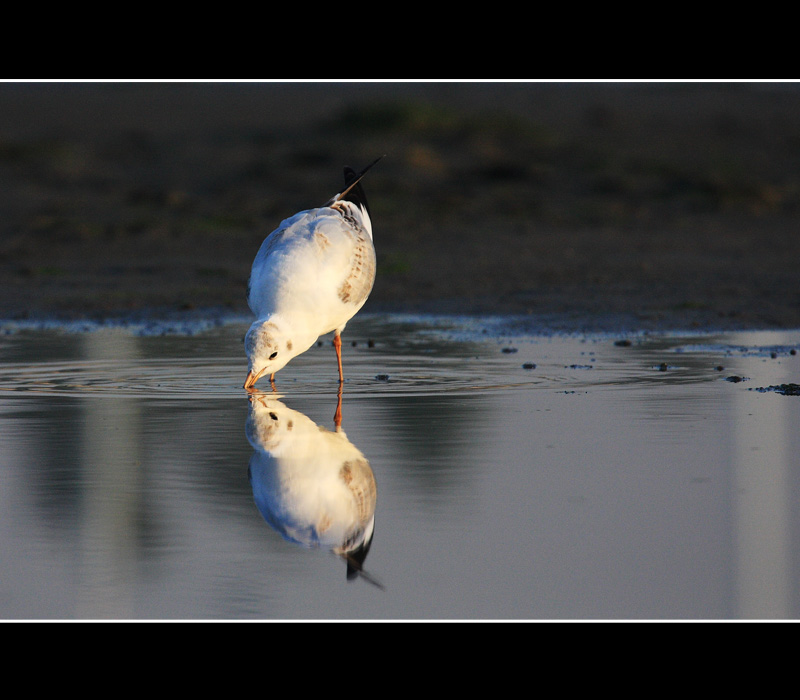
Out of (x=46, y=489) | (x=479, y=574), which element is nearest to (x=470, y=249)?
(x=46, y=489)

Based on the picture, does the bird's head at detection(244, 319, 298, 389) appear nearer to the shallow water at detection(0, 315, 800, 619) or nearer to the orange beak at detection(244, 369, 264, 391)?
the orange beak at detection(244, 369, 264, 391)

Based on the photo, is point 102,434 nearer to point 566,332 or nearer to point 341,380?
point 341,380

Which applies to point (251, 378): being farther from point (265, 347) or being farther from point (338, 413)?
point (338, 413)

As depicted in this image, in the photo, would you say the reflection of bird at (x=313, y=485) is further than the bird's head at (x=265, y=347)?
No

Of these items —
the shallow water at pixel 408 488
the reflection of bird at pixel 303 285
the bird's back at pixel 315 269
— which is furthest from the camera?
the bird's back at pixel 315 269

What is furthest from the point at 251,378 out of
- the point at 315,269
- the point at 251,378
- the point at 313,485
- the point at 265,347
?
the point at 313,485

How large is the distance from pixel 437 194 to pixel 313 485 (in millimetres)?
14502

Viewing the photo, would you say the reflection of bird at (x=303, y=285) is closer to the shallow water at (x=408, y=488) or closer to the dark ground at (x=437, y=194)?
the shallow water at (x=408, y=488)

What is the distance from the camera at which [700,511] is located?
5.91 meters

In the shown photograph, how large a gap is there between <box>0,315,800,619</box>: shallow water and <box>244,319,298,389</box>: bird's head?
0.22 metres

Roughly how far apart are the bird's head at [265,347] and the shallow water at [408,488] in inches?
8.8

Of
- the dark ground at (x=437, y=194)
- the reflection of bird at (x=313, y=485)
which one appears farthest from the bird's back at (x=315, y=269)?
the dark ground at (x=437, y=194)

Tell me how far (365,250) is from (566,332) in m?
2.81

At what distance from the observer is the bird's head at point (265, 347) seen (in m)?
8.37
